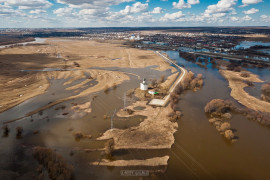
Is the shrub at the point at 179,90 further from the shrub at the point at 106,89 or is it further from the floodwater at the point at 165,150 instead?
the shrub at the point at 106,89

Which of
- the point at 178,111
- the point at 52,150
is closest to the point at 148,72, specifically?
the point at 178,111

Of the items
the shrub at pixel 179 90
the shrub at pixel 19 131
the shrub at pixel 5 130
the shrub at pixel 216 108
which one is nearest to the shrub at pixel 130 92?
the shrub at pixel 179 90

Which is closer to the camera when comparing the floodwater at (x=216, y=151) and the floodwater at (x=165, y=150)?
the floodwater at (x=165, y=150)

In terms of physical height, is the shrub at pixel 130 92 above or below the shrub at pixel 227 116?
above

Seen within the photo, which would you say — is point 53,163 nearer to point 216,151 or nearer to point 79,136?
point 79,136

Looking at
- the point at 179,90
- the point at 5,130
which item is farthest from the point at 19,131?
the point at 179,90

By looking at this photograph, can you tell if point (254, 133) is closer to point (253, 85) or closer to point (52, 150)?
point (253, 85)
